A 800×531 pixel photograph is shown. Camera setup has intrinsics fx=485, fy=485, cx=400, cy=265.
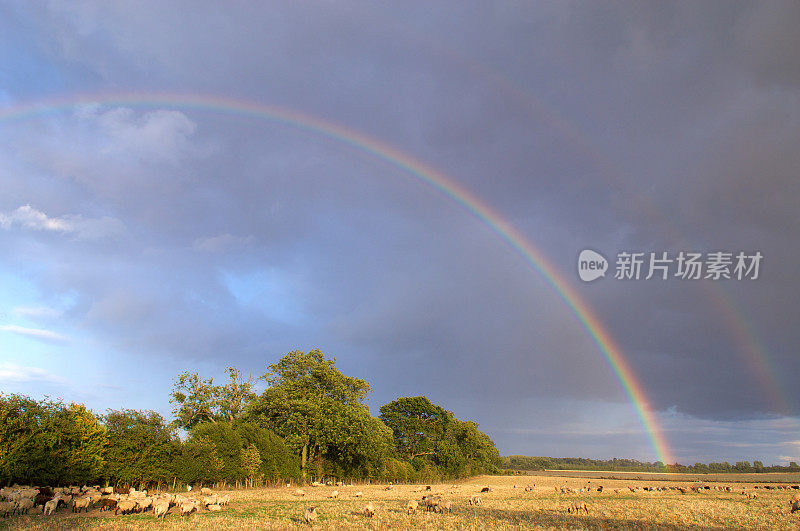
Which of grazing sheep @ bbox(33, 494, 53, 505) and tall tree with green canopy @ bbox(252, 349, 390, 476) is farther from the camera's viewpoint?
tall tree with green canopy @ bbox(252, 349, 390, 476)

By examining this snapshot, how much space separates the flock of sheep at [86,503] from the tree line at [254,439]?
4767mm

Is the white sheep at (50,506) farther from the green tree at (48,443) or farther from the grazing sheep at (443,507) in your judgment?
the grazing sheep at (443,507)

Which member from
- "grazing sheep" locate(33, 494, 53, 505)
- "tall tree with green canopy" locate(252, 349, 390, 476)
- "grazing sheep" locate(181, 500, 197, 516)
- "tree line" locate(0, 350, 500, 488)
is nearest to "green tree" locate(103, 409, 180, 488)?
"tree line" locate(0, 350, 500, 488)

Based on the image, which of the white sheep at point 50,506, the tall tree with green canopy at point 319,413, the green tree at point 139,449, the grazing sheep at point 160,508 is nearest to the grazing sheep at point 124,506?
the grazing sheep at point 160,508

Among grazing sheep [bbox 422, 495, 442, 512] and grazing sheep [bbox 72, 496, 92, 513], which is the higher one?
grazing sheep [bbox 422, 495, 442, 512]

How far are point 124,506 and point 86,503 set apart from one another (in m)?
2.40

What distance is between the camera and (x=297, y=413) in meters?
56.8

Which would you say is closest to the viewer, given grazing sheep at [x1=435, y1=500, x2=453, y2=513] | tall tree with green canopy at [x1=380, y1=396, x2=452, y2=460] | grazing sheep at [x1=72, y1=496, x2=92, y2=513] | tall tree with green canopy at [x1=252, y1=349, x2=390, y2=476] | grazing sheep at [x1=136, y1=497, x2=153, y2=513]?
grazing sheep at [x1=72, y1=496, x2=92, y2=513]

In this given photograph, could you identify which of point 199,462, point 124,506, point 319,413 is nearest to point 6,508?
point 124,506

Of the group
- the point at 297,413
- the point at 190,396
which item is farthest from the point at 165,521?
the point at 190,396

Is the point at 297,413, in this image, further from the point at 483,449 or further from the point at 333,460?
the point at 483,449

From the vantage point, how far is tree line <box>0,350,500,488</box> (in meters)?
29.6

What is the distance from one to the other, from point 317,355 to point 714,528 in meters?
48.9

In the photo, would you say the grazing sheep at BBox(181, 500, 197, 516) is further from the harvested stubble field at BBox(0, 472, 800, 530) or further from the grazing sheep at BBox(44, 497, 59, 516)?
the grazing sheep at BBox(44, 497, 59, 516)
